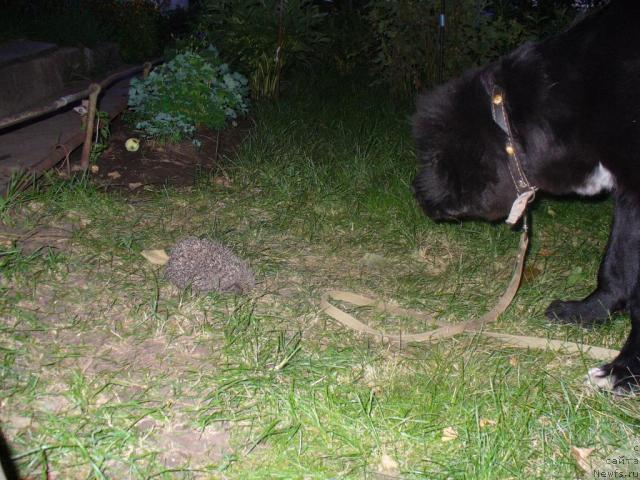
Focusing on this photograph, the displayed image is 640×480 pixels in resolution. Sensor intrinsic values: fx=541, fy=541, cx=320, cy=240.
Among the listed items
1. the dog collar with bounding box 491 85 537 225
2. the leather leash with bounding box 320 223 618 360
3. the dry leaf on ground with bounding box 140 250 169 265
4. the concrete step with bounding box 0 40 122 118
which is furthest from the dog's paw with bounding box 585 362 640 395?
the concrete step with bounding box 0 40 122 118

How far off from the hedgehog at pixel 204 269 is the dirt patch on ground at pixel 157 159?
58.3 inches

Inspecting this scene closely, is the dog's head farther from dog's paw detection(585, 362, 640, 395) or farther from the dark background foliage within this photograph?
the dark background foliage

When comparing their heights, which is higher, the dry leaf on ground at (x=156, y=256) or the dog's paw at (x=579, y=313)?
the dry leaf on ground at (x=156, y=256)

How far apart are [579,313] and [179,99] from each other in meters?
3.44

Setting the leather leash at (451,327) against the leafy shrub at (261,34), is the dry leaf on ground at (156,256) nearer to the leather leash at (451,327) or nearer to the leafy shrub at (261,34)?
the leather leash at (451,327)

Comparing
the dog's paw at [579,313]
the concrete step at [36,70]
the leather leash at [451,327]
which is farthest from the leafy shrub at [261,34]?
the dog's paw at [579,313]

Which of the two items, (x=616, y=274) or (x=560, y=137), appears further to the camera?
(x=616, y=274)

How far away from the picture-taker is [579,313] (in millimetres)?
2697

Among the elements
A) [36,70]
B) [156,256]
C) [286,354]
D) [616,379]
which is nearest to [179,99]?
[156,256]

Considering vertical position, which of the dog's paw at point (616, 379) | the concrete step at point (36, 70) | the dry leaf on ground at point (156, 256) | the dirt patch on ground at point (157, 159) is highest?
the concrete step at point (36, 70)

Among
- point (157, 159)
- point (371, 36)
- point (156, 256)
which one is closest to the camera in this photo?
point (156, 256)

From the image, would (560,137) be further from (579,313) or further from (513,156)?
(579,313)

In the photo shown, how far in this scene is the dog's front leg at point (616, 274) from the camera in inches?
88.1

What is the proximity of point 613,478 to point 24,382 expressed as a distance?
206 cm
